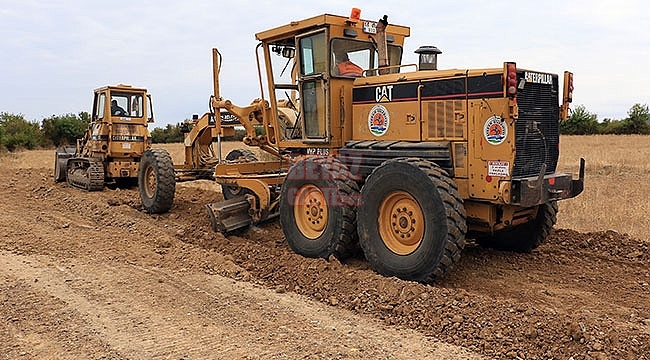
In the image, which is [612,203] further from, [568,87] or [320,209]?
[320,209]

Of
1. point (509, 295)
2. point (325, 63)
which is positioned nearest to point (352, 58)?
point (325, 63)

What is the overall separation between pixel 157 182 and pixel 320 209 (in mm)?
4464

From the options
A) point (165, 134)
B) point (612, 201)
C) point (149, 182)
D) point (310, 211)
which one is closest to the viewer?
point (310, 211)

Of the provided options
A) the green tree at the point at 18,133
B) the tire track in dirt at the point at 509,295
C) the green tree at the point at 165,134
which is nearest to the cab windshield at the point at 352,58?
the tire track in dirt at the point at 509,295

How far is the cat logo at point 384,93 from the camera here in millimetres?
7012

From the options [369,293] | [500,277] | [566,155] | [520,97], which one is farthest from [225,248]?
[566,155]

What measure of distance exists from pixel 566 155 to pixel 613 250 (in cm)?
1955

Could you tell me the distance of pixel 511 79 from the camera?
5824 mm

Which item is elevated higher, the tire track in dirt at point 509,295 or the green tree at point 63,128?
the green tree at point 63,128

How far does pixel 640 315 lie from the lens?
535cm

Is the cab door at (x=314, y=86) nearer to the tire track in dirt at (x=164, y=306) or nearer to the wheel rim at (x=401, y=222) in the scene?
the wheel rim at (x=401, y=222)

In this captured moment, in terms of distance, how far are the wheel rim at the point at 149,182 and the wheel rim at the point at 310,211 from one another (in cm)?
459

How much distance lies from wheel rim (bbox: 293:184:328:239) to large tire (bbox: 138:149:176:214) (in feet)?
12.9

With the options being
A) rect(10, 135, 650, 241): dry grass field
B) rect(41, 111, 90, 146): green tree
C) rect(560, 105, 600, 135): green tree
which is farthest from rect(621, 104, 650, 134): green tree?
rect(41, 111, 90, 146): green tree
